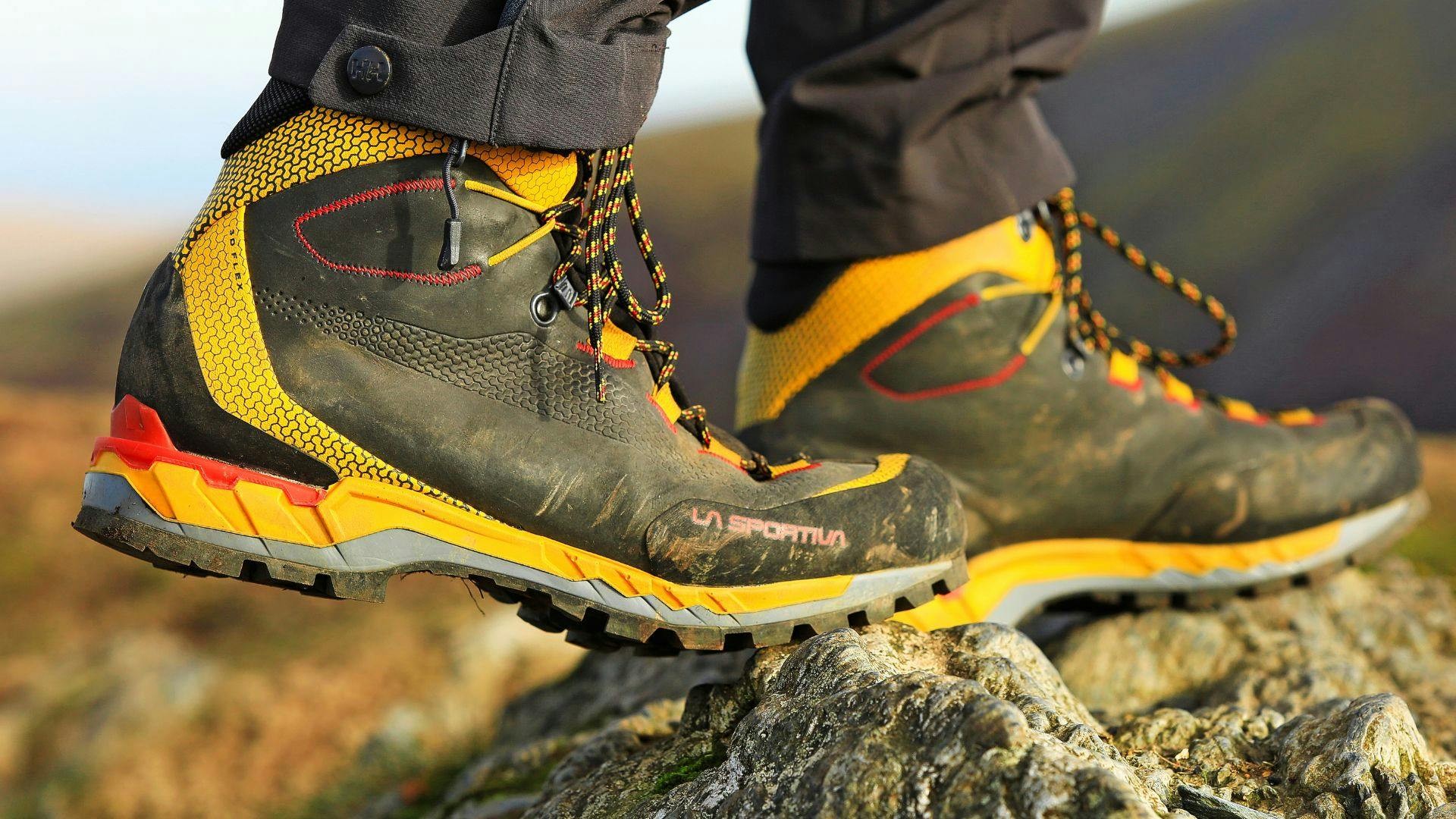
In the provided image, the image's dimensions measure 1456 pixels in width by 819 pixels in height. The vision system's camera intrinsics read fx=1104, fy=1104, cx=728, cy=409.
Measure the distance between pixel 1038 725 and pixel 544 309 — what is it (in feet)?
2.88

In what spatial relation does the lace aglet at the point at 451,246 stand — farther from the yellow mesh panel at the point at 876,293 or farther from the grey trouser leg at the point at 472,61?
the yellow mesh panel at the point at 876,293

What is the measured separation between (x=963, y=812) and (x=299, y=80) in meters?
1.24

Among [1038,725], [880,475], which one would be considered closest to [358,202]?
[880,475]

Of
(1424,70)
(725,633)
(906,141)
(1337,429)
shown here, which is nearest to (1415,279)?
(1424,70)

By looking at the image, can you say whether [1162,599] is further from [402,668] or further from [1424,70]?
[1424,70]

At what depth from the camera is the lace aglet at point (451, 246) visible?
151 cm

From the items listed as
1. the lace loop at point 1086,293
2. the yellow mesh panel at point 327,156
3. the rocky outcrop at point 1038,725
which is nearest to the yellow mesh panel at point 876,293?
the lace loop at point 1086,293

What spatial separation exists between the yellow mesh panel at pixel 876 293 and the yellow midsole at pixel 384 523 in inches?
22.3

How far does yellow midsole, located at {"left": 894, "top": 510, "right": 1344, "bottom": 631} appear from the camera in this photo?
6.92 feet

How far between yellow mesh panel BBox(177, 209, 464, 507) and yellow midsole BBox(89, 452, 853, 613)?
0.28 feet

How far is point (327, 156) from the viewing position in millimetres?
1506

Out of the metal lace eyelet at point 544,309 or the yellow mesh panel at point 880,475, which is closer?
the metal lace eyelet at point 544,309

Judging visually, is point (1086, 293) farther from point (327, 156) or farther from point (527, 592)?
point (327, 156)

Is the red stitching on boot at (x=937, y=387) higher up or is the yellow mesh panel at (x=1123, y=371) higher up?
the red stitching on boot at (x=937, y=387)
